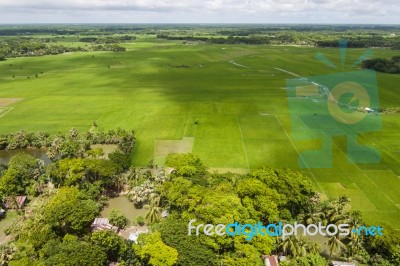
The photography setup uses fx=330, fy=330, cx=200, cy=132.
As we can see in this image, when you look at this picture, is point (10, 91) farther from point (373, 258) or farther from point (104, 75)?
point (373, 258)

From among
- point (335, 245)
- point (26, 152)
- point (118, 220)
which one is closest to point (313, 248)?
point (335, 245)

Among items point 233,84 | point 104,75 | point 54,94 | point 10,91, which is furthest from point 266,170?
point 104,75

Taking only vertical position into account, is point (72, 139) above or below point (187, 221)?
below

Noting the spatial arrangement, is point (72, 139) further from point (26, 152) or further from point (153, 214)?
point (153, 214)

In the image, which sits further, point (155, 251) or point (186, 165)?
point (186, 165)

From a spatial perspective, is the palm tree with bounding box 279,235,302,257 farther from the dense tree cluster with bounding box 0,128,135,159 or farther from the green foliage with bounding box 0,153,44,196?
the green foliage with bounding box 0,153,44,196

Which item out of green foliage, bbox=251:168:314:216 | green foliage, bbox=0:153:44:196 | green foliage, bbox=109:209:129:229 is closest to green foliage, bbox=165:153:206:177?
green foliage, bbox=251:168:314:216
